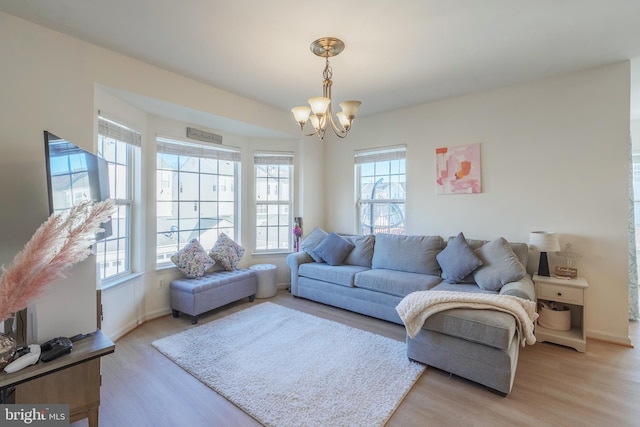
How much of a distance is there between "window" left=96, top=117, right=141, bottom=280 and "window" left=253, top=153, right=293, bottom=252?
1690 millimetres

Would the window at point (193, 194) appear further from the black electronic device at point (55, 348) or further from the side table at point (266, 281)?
the black electronic device at point (55, 348)

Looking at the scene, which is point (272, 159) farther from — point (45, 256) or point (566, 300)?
point (566, 300)

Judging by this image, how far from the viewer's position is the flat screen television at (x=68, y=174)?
1.52 m

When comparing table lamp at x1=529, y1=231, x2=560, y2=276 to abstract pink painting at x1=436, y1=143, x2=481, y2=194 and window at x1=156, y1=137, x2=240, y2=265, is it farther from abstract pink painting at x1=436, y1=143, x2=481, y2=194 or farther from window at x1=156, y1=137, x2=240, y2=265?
window at x1=156, y1=137, x2=240, y2=265

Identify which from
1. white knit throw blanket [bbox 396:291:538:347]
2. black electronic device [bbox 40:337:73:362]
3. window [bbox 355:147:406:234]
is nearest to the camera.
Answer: black electronic device [bbox 40:337:73:362]

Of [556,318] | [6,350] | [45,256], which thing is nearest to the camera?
[45,256]

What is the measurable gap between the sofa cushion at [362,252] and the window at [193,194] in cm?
181

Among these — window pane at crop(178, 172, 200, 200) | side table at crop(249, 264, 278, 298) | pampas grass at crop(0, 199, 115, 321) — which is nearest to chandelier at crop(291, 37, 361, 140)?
pampas grass at crop(0, 199, 115, 321)

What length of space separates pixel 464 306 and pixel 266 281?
265 centimetres

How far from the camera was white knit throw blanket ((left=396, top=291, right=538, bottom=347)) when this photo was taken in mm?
2041

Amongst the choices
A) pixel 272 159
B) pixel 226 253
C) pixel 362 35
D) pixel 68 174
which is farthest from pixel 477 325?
pixel 272 159

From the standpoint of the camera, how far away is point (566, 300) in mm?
2586

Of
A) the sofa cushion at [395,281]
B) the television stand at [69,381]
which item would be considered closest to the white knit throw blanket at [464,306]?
the sofa cushion at [395,281]

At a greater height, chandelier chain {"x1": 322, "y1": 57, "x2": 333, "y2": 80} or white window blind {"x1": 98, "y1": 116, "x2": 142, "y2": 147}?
chandelier chain {"x1": 322, "y1": 57, "x2": 333, "y2": 80}
